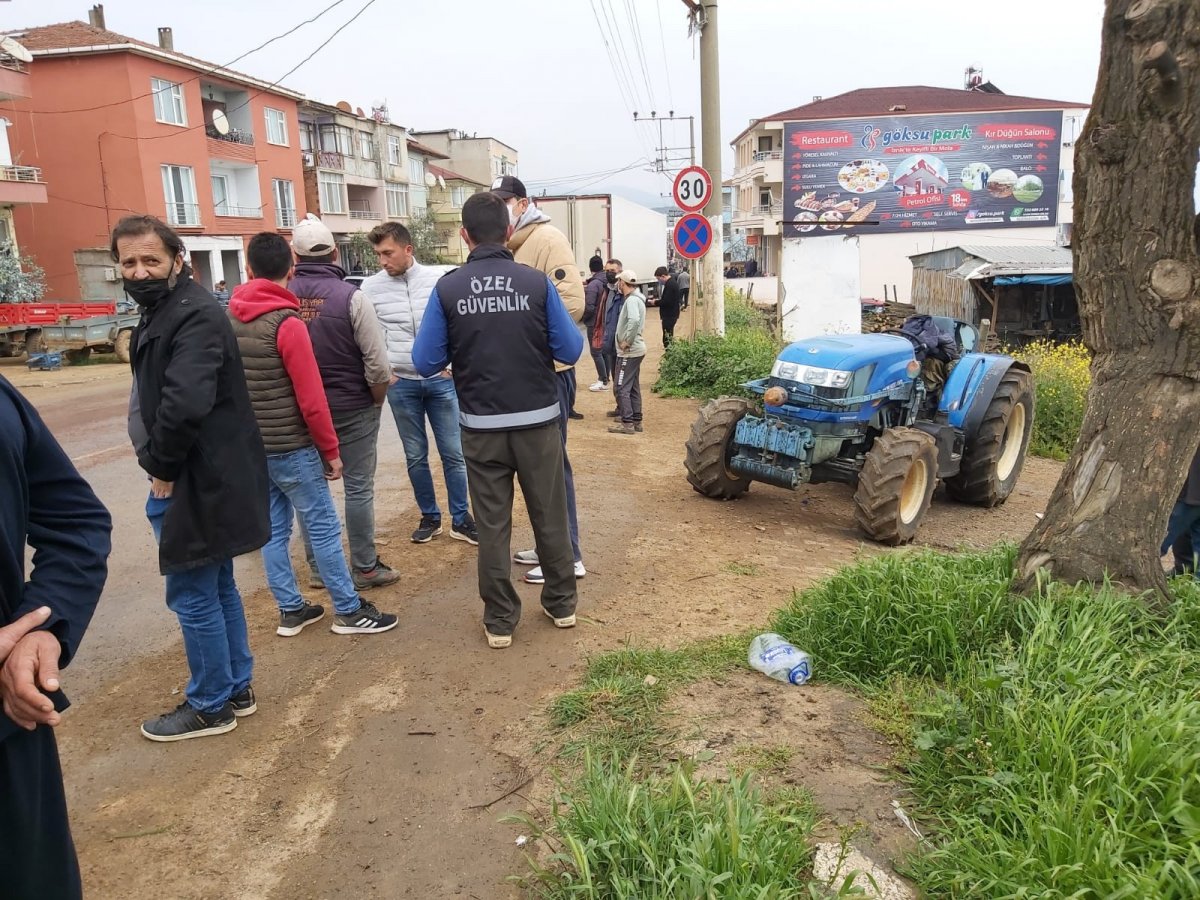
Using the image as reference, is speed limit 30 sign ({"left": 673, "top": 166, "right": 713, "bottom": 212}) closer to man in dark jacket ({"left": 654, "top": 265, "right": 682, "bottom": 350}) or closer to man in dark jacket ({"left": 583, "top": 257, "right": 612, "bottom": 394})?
man in dark jacket ({"left": 583, "top": 257, "right": 612, "bottom": 394})

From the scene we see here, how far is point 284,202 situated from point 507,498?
38318 mm

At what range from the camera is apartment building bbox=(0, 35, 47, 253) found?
23.5m

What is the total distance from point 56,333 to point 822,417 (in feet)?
55.6

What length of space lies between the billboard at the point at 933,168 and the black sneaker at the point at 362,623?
38.6 metres

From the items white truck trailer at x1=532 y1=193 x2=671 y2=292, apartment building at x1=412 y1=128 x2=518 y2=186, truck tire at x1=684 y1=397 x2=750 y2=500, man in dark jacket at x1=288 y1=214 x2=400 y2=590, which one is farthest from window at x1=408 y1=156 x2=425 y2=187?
man in dark jacket at x1=288 y1=214 x2=400 y2=590

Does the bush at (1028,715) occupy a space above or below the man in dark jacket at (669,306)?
below

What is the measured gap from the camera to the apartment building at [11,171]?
77.2 feet

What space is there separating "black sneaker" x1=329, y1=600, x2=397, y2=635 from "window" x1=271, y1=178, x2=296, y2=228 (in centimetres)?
3629

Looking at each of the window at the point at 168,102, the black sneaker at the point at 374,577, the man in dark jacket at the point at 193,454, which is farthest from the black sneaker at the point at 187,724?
the window at the point at 168,102

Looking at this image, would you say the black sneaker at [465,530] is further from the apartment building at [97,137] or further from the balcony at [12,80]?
the apartment building at [97,137]

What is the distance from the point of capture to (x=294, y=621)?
14.5ft

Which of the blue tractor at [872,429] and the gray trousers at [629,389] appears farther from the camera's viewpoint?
the gray trousers at [629,389]

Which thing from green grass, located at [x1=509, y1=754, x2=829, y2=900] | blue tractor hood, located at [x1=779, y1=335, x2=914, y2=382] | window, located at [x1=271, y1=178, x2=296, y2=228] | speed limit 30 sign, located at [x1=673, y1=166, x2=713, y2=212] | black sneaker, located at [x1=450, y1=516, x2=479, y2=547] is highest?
window, located at [x1=271, y1=178, x2=296, y2=228]

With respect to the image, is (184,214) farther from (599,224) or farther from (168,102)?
(599,224)
